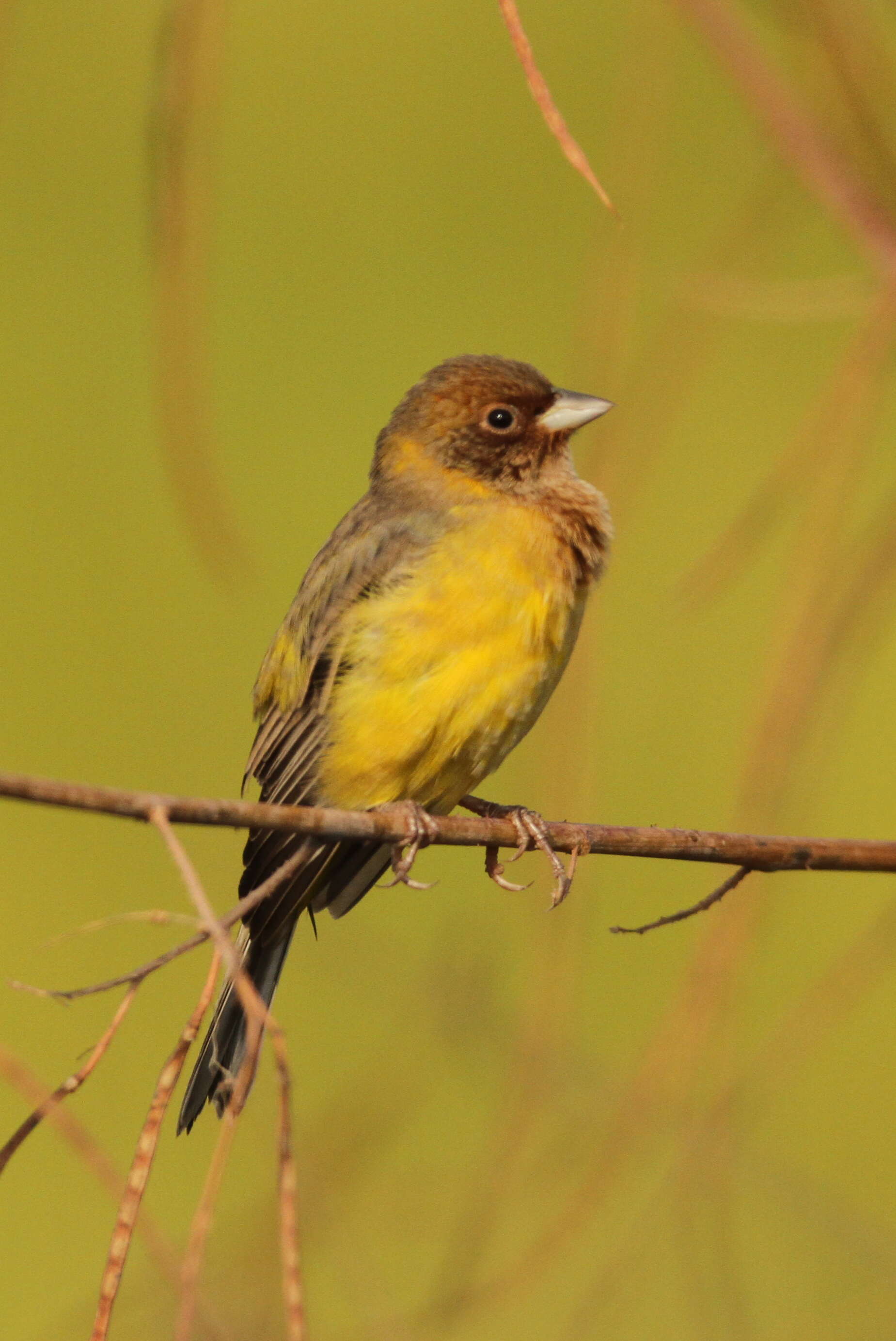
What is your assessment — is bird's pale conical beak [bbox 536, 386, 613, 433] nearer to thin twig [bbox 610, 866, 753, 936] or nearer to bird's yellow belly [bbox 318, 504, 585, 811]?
bird's yellow belly [bbox 318, 504, 585, 811]

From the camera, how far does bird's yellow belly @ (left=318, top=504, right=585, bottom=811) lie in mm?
2650

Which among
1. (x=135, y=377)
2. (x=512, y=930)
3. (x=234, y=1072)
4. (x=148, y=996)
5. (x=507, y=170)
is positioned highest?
(x=507, y=170)

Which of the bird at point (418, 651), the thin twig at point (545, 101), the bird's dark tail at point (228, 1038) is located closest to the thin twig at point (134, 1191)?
the thin twig at point (545, 101)

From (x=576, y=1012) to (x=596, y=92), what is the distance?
369cm

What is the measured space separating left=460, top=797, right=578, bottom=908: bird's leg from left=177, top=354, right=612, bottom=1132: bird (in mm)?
22

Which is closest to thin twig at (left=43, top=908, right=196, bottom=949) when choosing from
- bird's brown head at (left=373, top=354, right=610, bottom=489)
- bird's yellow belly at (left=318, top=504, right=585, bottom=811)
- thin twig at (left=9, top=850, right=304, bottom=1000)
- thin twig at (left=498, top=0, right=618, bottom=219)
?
thin twig at (left=9, top=850, right=304, bottom=1000)

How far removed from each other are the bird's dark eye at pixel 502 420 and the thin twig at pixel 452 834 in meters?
1.11

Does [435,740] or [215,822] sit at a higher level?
[215,822]

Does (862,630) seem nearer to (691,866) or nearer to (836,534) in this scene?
(836,534)

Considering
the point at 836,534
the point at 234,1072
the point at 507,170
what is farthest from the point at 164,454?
the point at 507,170

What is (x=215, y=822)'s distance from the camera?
1348 millimetres

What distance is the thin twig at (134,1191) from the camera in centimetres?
99

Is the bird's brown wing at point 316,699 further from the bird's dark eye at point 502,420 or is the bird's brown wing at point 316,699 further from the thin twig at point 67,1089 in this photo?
the thin twig at point 67,1089

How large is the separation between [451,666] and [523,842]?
601 mm
